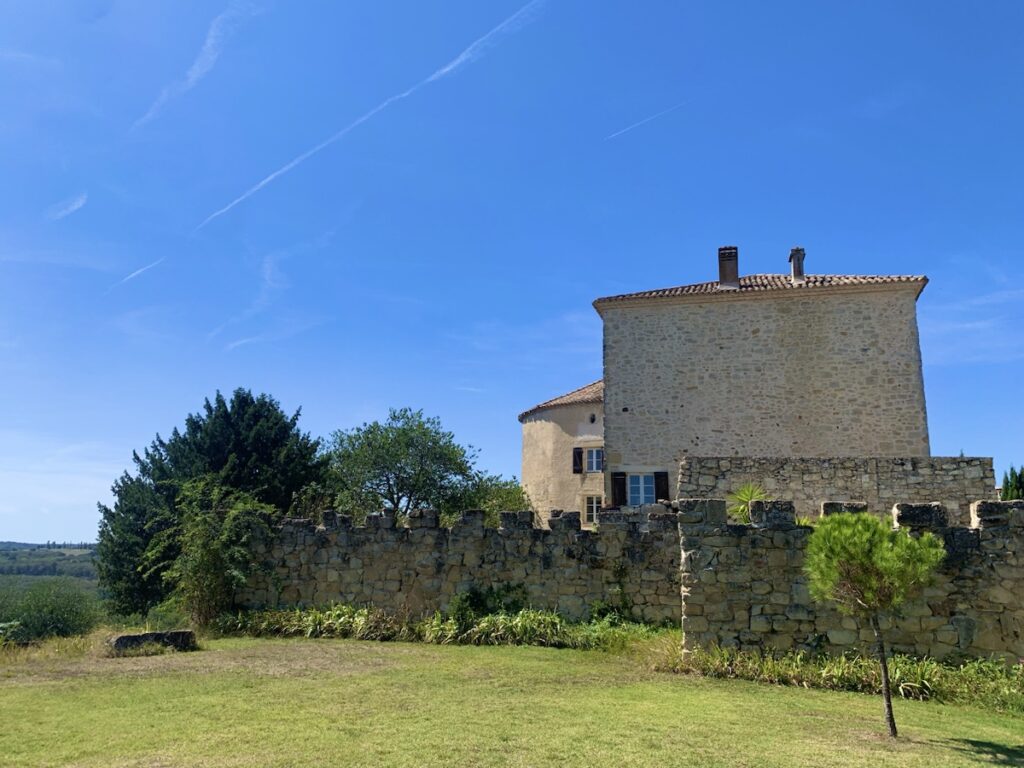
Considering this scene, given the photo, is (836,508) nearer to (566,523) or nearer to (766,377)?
(566,523)

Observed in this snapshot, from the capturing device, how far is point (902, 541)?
7.97m

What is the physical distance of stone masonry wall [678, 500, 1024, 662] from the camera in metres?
10.4

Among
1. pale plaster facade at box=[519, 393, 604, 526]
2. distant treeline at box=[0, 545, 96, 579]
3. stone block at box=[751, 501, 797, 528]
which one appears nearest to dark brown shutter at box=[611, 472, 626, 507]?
pale plaster facade at box=[519, 393, 604, 526]

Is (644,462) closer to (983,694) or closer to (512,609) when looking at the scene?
(512,609)

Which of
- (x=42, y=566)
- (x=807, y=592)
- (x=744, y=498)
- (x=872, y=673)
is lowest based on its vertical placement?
(x=42, y=566)

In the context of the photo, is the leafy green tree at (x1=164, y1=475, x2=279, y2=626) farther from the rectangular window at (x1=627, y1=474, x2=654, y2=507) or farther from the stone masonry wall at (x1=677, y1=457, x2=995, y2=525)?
the rectangular window at (x1=627, y1=474, x2=654, y2=507)

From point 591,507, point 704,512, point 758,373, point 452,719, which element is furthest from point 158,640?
point 591,507

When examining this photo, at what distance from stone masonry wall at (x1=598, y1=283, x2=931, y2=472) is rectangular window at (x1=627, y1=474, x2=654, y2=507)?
359 mm

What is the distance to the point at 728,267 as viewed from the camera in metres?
25.2

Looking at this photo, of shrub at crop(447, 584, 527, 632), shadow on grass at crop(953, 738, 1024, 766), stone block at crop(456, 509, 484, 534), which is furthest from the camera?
stone block at crop(456, 509, 484, 534)

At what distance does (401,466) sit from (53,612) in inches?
694

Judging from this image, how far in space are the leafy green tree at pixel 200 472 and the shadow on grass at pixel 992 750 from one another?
21217 mm

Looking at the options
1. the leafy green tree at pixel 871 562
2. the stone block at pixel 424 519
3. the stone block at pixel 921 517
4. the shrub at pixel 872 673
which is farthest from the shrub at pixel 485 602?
the leafy green tree at pixel 871 562

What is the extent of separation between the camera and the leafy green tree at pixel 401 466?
118 feet
